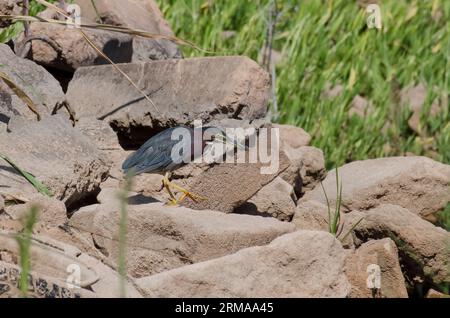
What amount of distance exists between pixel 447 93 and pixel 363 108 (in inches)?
25.3

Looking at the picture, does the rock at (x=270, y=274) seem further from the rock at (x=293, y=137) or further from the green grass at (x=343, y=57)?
the green grass at (x=343, y=57)

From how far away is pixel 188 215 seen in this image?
400 cm

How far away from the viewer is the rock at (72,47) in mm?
5332

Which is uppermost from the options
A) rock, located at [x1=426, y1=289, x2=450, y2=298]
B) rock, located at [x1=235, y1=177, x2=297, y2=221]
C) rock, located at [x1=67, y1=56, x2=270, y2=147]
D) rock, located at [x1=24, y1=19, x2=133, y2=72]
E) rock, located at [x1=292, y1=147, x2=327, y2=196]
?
rock, located at [x1=24, y1=19, x2=133, y2=72]

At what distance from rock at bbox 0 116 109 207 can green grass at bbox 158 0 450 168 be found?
2.36m

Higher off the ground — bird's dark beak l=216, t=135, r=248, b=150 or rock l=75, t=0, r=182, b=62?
rock l=75, t=0, r=182, b=62

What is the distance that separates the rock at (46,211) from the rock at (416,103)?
3942mm

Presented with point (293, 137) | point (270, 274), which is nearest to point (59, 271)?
point (270, 274)

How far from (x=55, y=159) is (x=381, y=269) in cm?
150

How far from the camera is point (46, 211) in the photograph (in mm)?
3916

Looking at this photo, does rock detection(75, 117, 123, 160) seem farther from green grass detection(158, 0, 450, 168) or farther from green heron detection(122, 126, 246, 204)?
green grass detection(158, 0, 450, 168)

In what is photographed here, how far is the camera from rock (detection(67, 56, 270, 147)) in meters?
4.95

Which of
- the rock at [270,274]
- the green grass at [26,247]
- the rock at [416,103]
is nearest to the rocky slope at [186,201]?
the rock at [270,274]

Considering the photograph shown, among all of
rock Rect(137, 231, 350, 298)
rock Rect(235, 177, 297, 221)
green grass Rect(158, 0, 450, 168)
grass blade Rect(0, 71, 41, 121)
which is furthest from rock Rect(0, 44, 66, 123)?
green grass Rect(158, 0, 450, 168)
